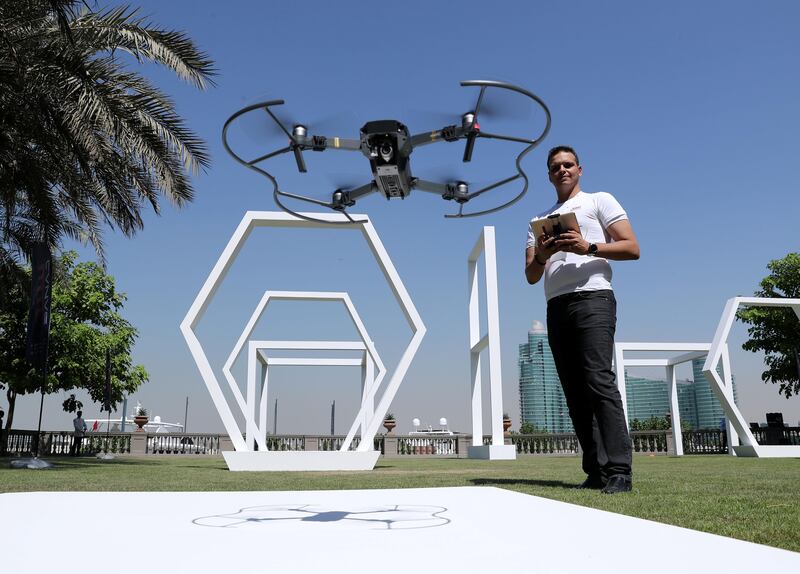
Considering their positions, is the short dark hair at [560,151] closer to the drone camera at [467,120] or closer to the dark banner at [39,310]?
the drone camera at [467,120]

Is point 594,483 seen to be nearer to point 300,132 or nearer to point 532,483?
point 532,483

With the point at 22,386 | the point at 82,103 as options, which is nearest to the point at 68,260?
the point at 22,386

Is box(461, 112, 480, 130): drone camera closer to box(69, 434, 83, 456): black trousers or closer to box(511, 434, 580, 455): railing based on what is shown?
box(511, 434, 580, 455): railing

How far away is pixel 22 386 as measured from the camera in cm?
2397

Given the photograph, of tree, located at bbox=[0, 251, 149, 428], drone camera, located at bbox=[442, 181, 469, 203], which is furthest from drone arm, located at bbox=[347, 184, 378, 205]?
tree, located at bbox=[0, 251, 149, 428]

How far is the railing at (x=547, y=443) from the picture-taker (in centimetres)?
2702

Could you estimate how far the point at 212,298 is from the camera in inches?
448

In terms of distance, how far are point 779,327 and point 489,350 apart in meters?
23.7

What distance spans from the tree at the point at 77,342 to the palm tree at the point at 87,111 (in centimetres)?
1299

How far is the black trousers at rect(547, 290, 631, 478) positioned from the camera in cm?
427

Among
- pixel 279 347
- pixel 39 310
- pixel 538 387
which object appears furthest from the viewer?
pixel 538 387

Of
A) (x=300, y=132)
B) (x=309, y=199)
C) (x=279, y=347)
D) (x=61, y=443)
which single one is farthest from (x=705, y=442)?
(x=300, y=132)

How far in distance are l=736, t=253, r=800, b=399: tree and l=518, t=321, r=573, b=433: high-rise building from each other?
124 m

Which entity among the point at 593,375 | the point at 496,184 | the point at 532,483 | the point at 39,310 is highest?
the point at 39,310
